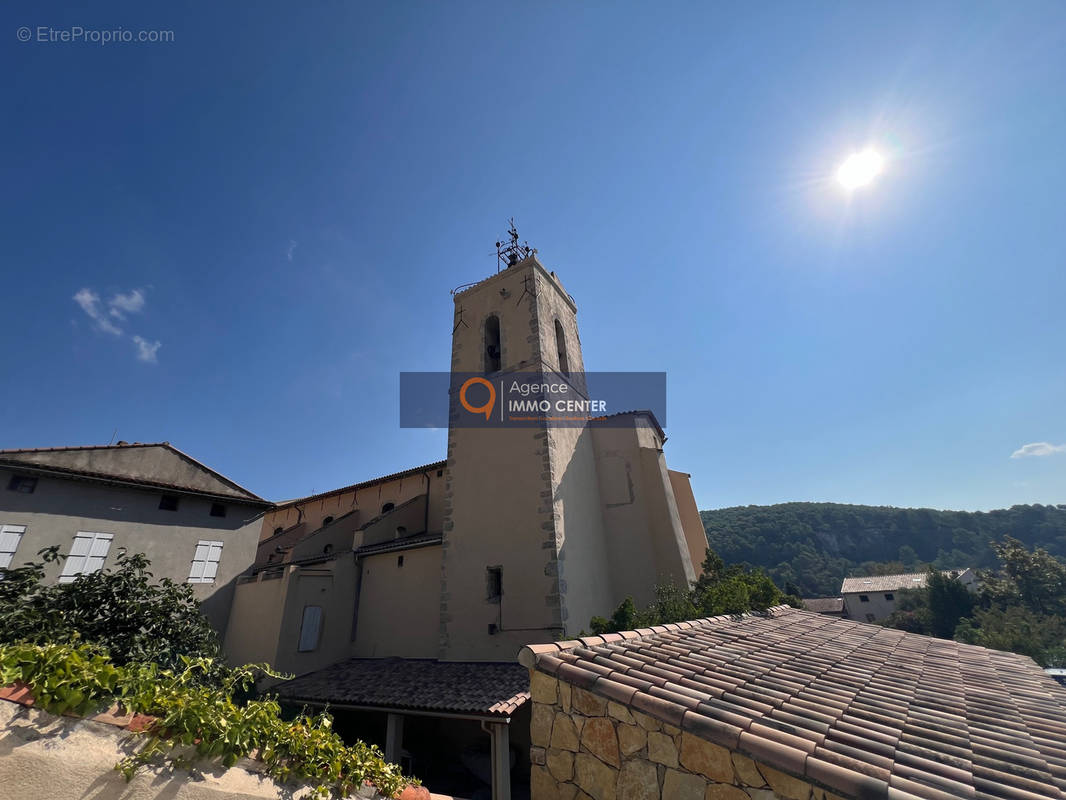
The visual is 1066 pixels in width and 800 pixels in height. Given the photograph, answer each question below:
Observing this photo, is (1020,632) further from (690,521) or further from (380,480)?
(380,480)

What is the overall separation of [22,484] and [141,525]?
302 cm

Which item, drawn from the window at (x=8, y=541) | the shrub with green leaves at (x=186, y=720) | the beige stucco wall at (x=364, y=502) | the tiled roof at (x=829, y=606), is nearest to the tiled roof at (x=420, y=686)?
the beige stucco wall at (x=364, y=502)

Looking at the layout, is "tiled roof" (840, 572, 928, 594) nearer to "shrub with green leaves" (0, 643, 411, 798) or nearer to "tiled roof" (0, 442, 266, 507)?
"tiled roof" (0, 442, 266, 507)

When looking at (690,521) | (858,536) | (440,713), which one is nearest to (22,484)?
(440,713)

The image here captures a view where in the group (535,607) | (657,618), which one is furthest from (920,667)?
(535,607)

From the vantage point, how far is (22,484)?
1204 cm

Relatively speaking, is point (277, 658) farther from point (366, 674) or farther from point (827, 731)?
point (827, 731)

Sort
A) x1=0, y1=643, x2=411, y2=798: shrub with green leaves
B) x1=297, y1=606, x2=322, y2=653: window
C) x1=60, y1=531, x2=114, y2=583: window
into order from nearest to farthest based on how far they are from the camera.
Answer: x1=0, y1=643, x2=411, y2=798: shrub with green leaves
x1=60, y1=531, x2=114, y2=583: window
x1=297, y1=606, x2=322, y2=653: window

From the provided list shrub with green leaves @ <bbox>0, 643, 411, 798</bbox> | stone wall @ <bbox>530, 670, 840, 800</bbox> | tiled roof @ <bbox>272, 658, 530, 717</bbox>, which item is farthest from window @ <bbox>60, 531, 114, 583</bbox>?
stone wall @ <bbox>530, 670, 840, 800</bbox>

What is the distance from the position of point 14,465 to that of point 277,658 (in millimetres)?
9171

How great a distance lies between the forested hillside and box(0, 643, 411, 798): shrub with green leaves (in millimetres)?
84594

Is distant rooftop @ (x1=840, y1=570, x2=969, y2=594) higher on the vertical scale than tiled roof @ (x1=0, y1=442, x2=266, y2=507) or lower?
lower

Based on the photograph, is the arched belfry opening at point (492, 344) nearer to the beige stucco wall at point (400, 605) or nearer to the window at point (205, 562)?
Answer: the beige stucco wall at point (400, 605)

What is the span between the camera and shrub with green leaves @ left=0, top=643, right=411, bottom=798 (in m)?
2.43
